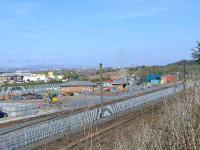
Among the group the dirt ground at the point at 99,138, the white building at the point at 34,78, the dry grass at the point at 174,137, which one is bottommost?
the white building at the point at 34,78

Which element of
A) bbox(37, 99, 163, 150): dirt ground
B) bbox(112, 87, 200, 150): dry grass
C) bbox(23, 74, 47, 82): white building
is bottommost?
bbox(23, 74, 47, 82): white building

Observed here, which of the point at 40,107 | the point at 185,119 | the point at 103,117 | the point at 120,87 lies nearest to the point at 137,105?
the point at 103,117

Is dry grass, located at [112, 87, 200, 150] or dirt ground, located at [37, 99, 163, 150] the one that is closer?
dry grass, located at [112, 87, 200, 150]

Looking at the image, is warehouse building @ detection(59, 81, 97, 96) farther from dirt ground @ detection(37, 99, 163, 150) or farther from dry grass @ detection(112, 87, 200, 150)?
dry grass @ detection(112, 87, 200, 150)

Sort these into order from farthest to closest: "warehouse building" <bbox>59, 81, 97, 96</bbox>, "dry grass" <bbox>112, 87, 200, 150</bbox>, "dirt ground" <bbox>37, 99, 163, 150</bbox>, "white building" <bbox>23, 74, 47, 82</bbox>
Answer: "white building" <bbox>23, 74, 47, 82</bbox> < "warehouse building" <bbox>59, 81, 97, 96</bbox> < "dirt ground" <bbox>37, 99, 163, 150</bbox> < "dry grass" <bbox>112, 87, 200, 150</bbox>

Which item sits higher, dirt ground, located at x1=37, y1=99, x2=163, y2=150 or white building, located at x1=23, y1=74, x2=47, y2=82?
dirt ground, located at x1=37, y1=99, x2=163, y2=150

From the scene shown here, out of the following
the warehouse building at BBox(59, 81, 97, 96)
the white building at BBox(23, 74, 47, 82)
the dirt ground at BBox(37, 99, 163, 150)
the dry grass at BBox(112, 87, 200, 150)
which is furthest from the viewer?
the white building at BBox(23, 74, 47, 82)

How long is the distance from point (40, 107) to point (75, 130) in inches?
1348

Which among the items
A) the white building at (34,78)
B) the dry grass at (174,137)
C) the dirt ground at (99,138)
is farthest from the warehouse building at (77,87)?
the dry grass at (174,137)

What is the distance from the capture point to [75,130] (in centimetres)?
1917

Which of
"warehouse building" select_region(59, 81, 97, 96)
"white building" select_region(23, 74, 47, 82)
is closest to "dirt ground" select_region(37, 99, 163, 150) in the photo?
"warehouse building" select_region(59, 81, 97, 96)

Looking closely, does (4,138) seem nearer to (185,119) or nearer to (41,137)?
(41,137)

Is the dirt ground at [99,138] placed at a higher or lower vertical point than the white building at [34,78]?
higher

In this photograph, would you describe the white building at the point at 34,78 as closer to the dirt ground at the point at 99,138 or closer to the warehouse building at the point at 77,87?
the warehouse building at the point at 77,87
